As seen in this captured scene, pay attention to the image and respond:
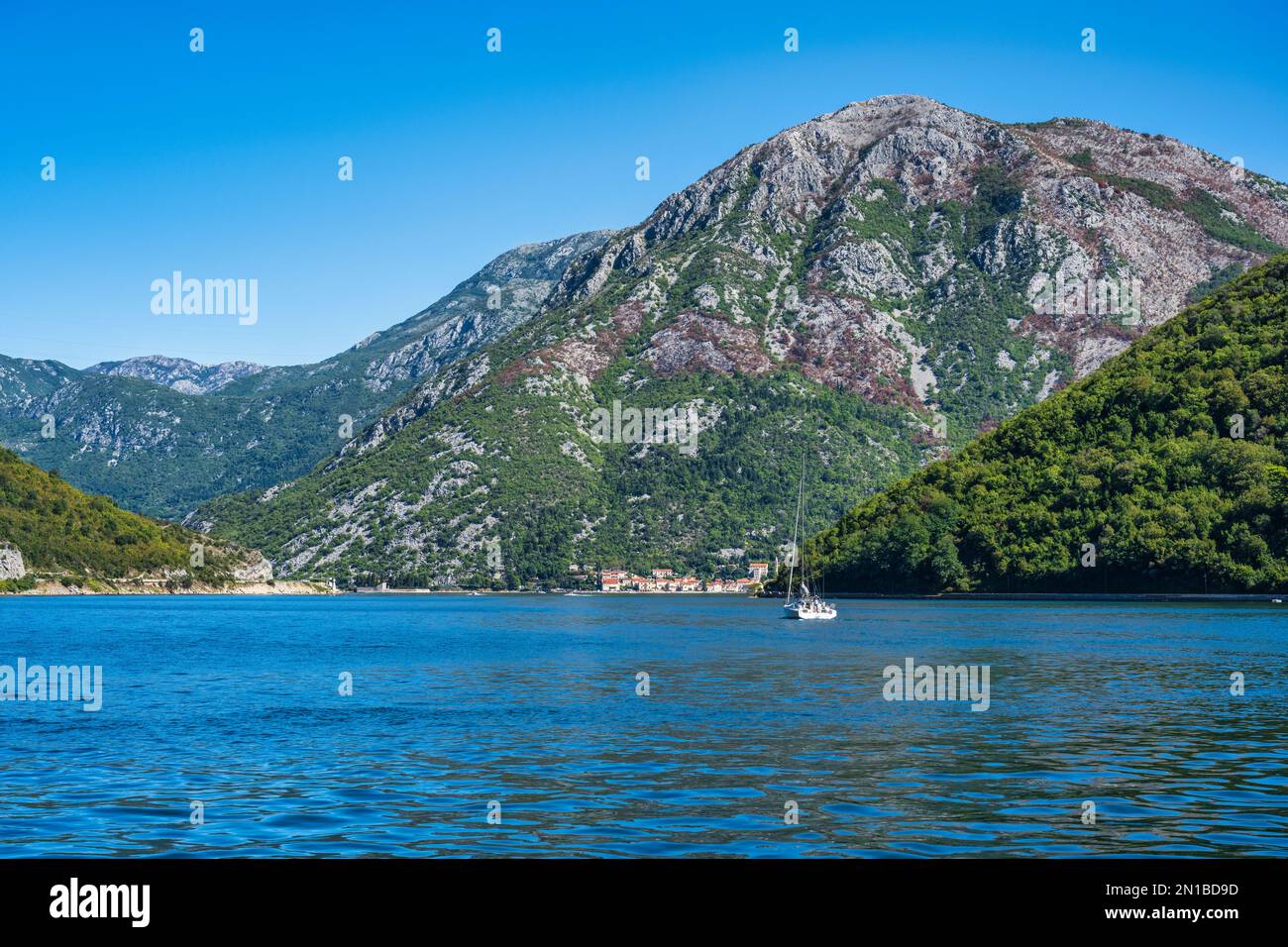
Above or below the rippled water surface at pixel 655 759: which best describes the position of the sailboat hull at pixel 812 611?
below

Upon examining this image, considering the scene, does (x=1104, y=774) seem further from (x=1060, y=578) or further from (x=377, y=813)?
(x=1060, y=578)

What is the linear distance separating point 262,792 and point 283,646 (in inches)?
2829

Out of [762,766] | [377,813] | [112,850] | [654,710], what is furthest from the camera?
[654,710]

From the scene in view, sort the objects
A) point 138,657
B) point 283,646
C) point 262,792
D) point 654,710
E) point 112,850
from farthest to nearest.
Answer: point 283,646 < point 138,657 < point 654,710 < point 262,792 < point 112,850

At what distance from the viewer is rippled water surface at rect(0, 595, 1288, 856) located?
23594mm

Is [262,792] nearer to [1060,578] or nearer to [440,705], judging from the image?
[440,705]

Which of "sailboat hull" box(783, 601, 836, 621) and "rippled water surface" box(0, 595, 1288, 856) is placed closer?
"rippled water surface" box(0, 595, 1288, 856)

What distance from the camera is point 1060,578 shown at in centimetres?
19375

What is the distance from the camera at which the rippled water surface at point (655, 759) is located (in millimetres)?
23594

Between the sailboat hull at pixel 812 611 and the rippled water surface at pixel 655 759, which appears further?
the sailboat hull at pixel 812 611

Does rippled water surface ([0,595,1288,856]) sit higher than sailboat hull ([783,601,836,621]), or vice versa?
rippled water surface ([0,595,1288,856])
